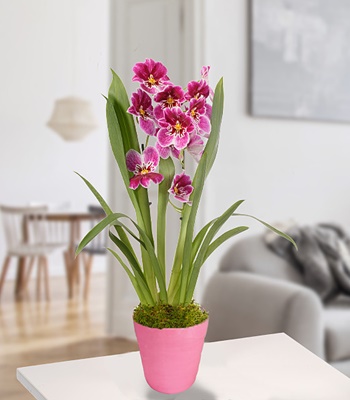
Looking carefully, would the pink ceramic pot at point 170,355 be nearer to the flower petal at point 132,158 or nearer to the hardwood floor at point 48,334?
the flower petal at point 132,158

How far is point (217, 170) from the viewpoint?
3.50 meters

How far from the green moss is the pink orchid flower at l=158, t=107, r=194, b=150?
0.25 metres

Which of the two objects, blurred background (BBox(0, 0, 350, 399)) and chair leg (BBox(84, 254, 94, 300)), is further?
chair leg (BBox(84, 254, 94, 300))

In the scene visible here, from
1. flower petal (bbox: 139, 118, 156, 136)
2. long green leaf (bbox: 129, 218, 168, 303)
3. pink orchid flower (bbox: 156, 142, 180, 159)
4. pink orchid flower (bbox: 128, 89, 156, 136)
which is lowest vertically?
long green leaf (bbox: 129, 218, 168, 303)

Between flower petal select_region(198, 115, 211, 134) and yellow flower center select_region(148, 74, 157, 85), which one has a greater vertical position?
yellow flower center select_region(148, 74, 157, 85)

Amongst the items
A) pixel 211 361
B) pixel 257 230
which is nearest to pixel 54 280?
pixel 257 230

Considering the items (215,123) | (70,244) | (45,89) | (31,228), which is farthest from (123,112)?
(45,89)

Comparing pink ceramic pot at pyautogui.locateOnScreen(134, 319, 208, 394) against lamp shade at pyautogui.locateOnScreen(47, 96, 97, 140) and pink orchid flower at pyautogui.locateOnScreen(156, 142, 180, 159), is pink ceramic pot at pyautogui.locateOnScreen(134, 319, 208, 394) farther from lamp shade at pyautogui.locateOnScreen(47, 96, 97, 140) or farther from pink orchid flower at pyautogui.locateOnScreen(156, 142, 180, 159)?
lamp shade at pyautogui.locateOnScreen(47, 96, 97, 140)

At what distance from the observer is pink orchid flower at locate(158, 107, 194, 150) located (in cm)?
105

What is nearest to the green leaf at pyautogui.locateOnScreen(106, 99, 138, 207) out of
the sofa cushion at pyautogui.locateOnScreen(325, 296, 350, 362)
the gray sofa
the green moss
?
the green moss

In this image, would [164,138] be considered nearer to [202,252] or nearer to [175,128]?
[175,128]

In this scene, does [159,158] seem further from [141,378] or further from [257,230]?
[257,230]

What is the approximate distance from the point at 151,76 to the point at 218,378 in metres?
0.51

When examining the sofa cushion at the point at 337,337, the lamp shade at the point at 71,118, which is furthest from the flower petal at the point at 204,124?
the lamp shade at the point at 71,118
